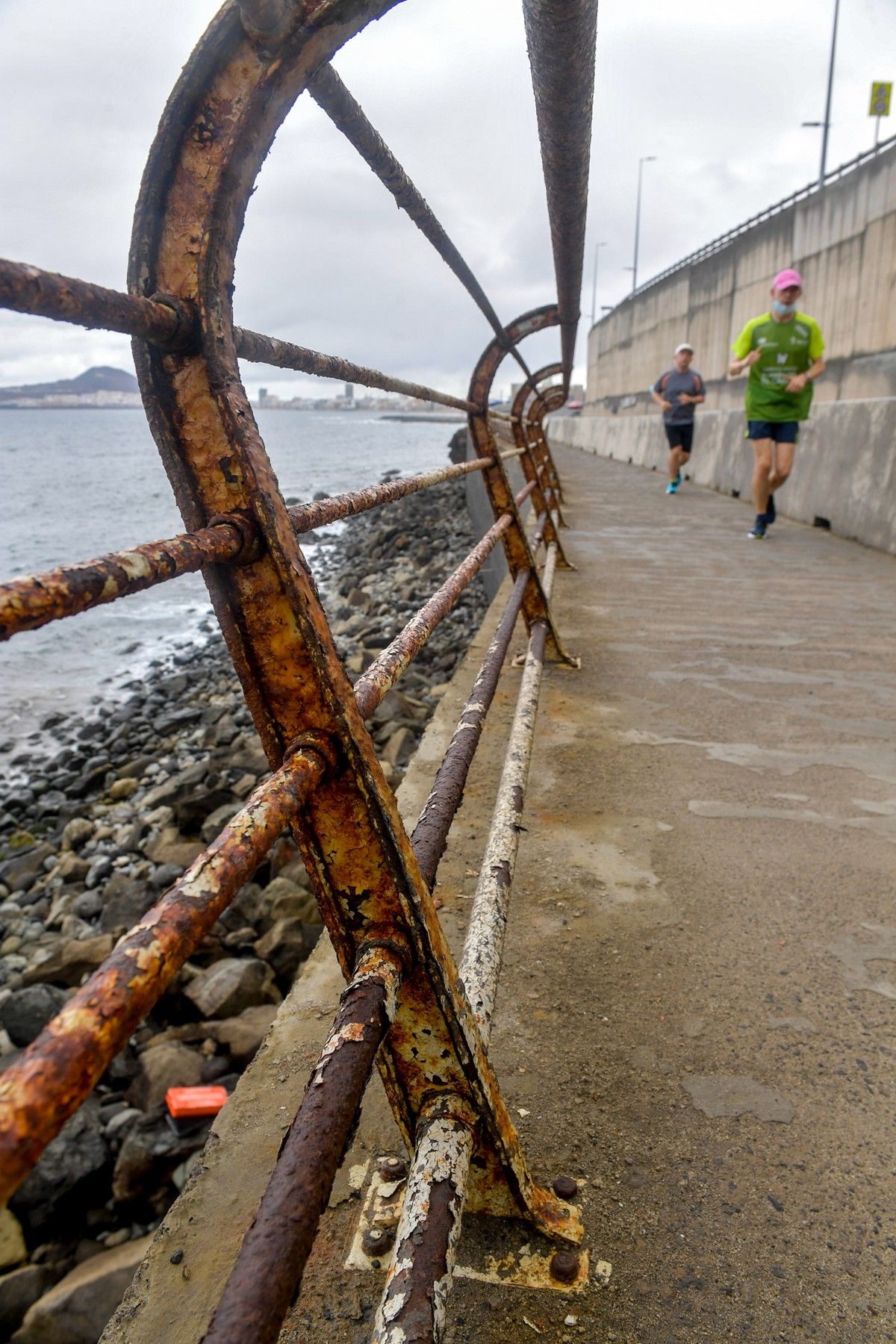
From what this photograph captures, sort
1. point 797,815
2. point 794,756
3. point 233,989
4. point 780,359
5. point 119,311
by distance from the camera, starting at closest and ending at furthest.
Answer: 1. point 119,311
2. point 797,815
3. point 794,756
4. point 233,989
5. point 780,359

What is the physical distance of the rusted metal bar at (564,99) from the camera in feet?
3.44

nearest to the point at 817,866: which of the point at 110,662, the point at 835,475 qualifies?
the point at 835,475

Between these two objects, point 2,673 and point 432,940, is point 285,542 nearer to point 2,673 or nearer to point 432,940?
point 432,940

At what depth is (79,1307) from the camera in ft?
7.50

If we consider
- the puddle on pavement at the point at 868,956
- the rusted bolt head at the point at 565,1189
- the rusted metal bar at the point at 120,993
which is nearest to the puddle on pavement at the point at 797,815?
the puddle on pavement at the point at 868,956

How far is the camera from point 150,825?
6746 millimetres

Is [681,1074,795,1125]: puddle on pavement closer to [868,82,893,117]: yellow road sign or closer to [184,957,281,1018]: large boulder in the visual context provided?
[184,957,281,1018]: large boulder

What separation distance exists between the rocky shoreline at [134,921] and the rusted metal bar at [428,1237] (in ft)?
5.25

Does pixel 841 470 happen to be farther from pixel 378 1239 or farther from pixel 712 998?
pixel 378 1239

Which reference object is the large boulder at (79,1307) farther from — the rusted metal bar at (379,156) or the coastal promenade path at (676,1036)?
the rusted metal bar at (379,156)

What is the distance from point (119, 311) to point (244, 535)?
22 centimetres

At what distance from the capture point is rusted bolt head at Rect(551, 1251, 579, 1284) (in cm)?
121

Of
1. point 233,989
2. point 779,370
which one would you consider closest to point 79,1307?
point 233,989

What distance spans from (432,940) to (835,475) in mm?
7469
